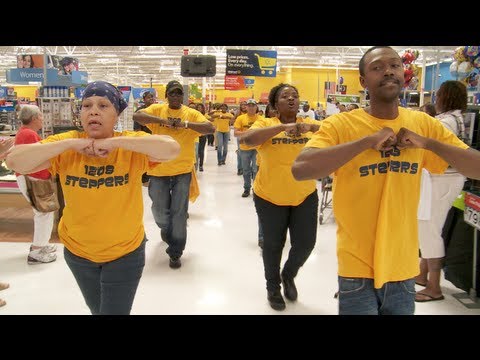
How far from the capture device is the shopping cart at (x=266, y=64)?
11719 millimetres

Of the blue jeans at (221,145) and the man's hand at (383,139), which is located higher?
the man's hand at (383,139)

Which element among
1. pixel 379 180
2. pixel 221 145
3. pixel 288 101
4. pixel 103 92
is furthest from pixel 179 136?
pixel 221 145

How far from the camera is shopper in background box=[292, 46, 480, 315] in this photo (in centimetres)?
165

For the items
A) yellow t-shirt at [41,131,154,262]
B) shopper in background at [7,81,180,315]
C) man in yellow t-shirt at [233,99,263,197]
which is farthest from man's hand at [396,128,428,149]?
man in yellow t-shirt at [233,99,263,197]

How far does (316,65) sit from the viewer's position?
31469 millimetres

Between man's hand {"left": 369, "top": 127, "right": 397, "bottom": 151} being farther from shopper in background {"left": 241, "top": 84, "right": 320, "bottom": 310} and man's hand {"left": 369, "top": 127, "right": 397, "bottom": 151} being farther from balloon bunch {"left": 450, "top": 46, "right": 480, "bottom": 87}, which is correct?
balloon bunch {"left": 450, "top": 46, "right": 480, "bottom": 87}

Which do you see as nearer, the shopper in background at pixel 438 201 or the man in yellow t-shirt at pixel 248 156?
the shopper in background at pixel 438 201

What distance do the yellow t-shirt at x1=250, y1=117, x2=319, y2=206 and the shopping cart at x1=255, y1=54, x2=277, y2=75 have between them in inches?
349

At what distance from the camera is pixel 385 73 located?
1649 millimetres

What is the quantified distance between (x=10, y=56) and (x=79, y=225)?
1159 inches

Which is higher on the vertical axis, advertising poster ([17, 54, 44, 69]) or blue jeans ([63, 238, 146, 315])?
advertising poster ([17, 54, 44, 69])

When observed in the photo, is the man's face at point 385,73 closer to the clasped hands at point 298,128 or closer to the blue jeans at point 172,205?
the clasped hands at point 298,128

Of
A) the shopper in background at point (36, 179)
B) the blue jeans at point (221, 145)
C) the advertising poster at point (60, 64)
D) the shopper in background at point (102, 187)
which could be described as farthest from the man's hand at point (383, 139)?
the blue jeans at point (221, 145)

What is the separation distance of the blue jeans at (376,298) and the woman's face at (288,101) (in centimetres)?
182
